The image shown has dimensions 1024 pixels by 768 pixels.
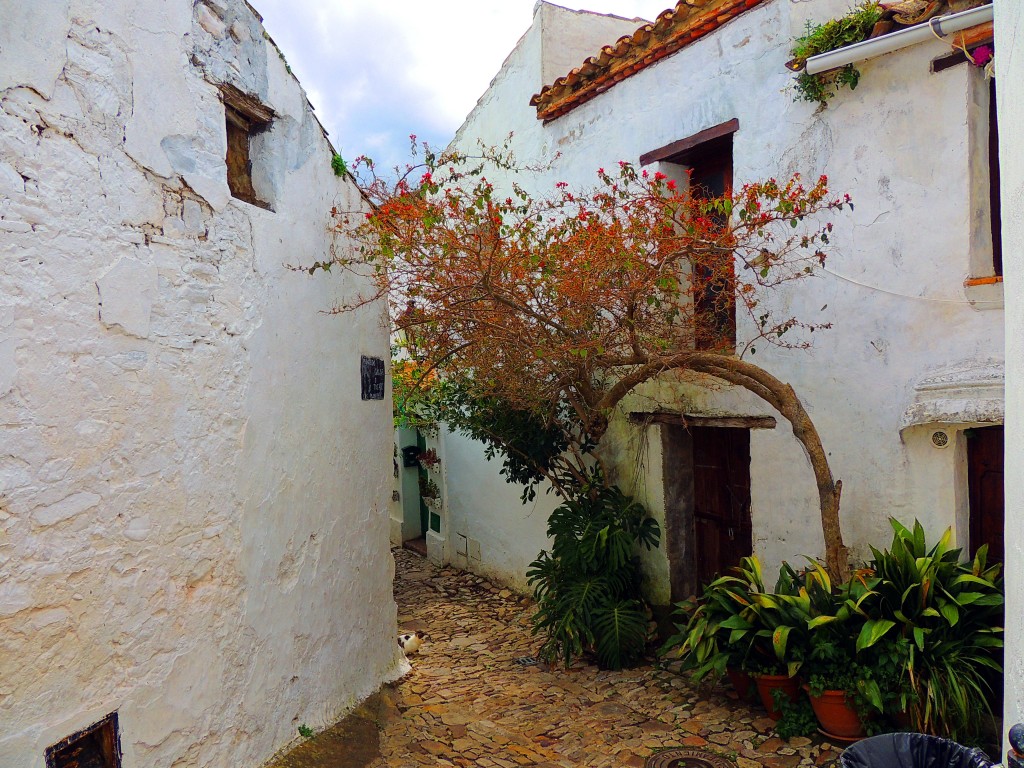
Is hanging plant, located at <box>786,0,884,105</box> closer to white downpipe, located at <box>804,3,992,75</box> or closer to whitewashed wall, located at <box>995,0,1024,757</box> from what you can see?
white downpipe, located at <box>804,3,992,75</box>

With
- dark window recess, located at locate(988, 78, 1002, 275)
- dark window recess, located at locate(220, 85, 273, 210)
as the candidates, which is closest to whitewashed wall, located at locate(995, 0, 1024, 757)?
dark window recess, located at locate(988, 78, 1002, 275)

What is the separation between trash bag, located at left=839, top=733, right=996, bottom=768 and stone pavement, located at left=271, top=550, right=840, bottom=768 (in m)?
1.29

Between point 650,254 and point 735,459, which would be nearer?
point 650,254

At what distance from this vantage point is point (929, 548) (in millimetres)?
4586

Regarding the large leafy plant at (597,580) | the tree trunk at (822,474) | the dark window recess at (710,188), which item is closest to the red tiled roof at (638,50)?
the dark window recess at (710,188)

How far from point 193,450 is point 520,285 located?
8.56 ft

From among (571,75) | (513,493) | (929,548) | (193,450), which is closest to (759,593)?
(929,548)

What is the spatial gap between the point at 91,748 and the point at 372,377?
308cm

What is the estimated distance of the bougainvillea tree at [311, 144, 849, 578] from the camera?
4672 millimetres

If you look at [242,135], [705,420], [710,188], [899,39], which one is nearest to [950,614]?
[705,420]

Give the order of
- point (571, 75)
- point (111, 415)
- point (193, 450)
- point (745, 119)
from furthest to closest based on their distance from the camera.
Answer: point (571, 75) < point (745, 119) < point (193, 450) < point (111, 415)

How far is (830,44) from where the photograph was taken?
16.2 feet

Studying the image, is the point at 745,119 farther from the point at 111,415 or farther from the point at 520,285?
the point at 111,415

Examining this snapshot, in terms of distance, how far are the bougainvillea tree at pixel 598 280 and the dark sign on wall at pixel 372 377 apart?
0.39 metres
